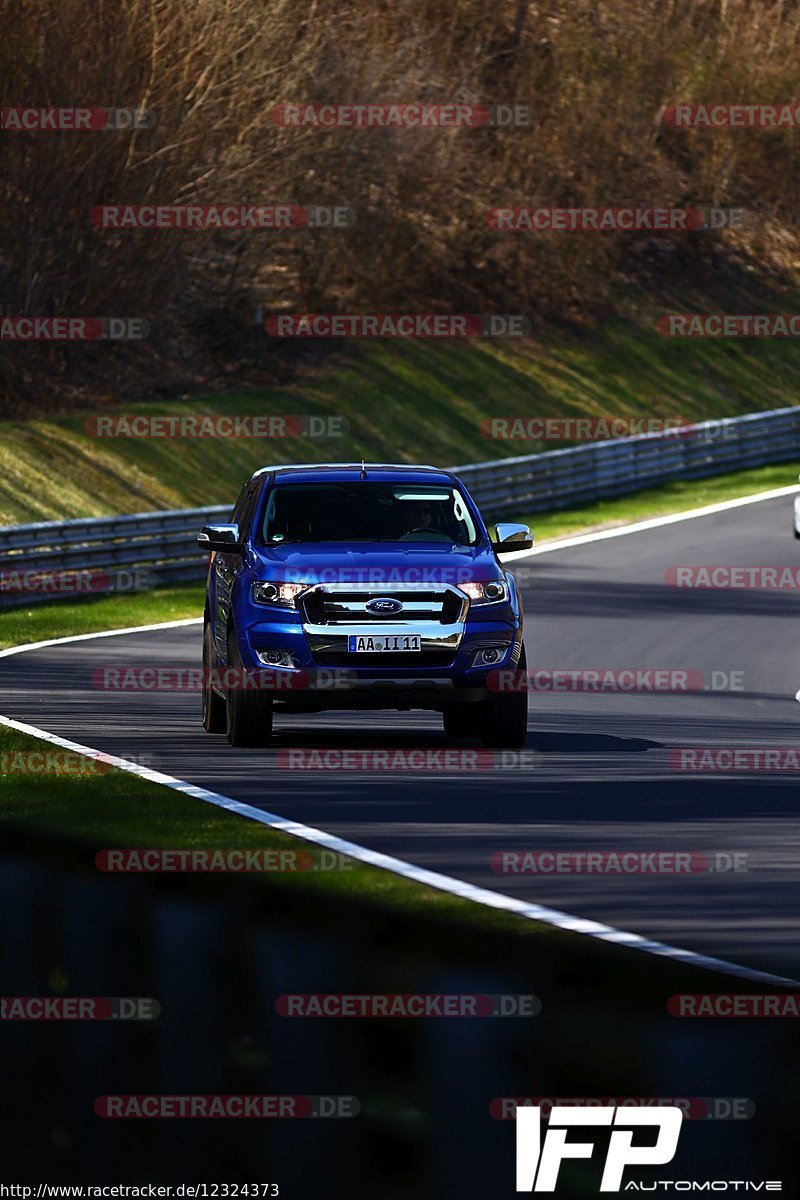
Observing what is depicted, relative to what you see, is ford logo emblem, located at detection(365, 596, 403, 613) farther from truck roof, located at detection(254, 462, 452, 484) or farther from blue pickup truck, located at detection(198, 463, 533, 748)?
truck roof, located at detection(254, 462, 452, 484)

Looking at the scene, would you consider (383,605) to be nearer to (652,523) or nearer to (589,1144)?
(589,1144)

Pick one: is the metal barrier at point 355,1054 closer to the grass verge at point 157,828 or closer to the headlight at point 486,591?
the grass verge at point 157,828

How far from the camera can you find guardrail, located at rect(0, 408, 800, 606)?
31.4m

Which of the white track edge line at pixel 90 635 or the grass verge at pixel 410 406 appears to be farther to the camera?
the grass verge at pixel 410 406

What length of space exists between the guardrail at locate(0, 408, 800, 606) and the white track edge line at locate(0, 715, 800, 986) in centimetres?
1604

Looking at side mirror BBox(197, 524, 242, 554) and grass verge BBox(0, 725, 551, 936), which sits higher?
side mirror BBox(197, 524, 242, 554)

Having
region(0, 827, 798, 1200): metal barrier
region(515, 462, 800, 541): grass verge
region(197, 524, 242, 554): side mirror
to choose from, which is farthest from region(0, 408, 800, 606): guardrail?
region(0, 827, 798, 1200): metal barrier

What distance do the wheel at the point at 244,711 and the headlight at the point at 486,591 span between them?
5.17 feet

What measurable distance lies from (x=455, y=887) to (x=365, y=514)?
6.32 meters

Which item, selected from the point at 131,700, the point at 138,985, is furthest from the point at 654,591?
the point at 138,985

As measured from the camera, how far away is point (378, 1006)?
724 cm

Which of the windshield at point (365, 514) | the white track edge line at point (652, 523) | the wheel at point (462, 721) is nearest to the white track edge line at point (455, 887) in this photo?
the windshield at point (365, 514)

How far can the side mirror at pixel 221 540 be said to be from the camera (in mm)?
16281

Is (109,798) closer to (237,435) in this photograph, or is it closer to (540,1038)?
(540,1038)
